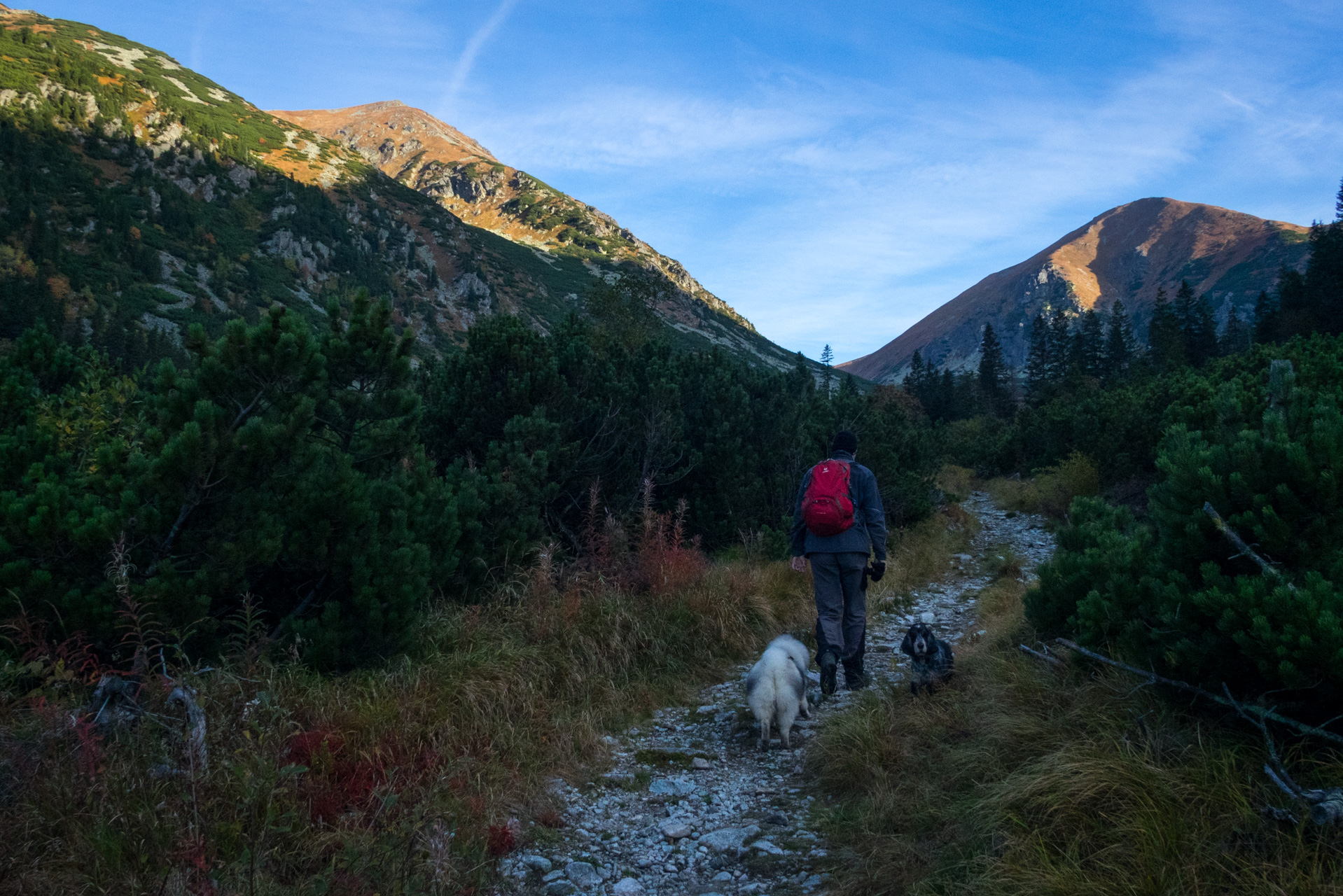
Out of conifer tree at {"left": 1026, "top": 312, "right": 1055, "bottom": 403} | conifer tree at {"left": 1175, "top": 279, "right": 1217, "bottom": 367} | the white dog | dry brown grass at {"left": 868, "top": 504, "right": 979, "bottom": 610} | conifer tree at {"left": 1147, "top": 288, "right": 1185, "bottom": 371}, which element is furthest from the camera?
conifer tree at {"left": 1026, "top": 312, "right": 1055, "bottom": 403}

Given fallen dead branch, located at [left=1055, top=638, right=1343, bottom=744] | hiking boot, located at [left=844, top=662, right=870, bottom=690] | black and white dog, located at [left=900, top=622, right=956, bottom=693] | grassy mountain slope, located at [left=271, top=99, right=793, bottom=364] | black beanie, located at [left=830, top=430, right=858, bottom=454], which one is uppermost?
grassy mountain slope, located at [left=271, top=99, right=793, bottom=364]

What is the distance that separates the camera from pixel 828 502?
5289mm

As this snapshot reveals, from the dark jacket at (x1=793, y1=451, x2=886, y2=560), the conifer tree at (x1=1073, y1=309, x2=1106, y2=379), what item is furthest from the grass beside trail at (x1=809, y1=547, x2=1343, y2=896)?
the conifer tree at (x1=1073, y1=309, x2=1106, y2=379)

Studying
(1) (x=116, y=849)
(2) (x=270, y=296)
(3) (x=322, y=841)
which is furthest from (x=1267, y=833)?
(2) (x=270, y=296)

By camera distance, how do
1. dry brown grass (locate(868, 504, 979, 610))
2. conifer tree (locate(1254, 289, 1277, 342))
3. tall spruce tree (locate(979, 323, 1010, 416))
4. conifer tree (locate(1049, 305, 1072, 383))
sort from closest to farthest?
dry brown grass (locate(868, 504, 979, 610)) < conifer tree (locate(1254, 289, 1277, 342)) < conifer tree (locate(1049, 305, 1072, 383)) < tall spruce tree (locate(979, 323, 1010, 416))

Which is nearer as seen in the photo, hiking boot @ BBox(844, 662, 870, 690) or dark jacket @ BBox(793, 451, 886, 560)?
dark jacket @ BBox(793, 451, 886, 560)

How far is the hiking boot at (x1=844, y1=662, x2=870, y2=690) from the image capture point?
553 cm

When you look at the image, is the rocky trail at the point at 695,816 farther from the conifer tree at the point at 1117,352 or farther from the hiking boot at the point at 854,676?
the conifer tree at the point at 1117,352

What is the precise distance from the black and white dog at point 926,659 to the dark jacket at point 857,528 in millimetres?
727

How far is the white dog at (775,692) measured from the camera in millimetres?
4648

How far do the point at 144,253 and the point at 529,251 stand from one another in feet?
247

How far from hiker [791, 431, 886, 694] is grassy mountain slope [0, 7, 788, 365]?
Result: 44.3 meters

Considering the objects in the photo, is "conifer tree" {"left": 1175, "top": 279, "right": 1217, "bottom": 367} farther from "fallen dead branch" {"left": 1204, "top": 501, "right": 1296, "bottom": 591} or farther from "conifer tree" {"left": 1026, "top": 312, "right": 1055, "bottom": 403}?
"fallen dead branch" {"left": 1204, "top": 501, "right": 1296, "bottom": 591}

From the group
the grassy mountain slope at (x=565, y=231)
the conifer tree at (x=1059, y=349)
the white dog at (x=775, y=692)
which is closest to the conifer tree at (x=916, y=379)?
the conifer tree at (x=1059, y=349)
